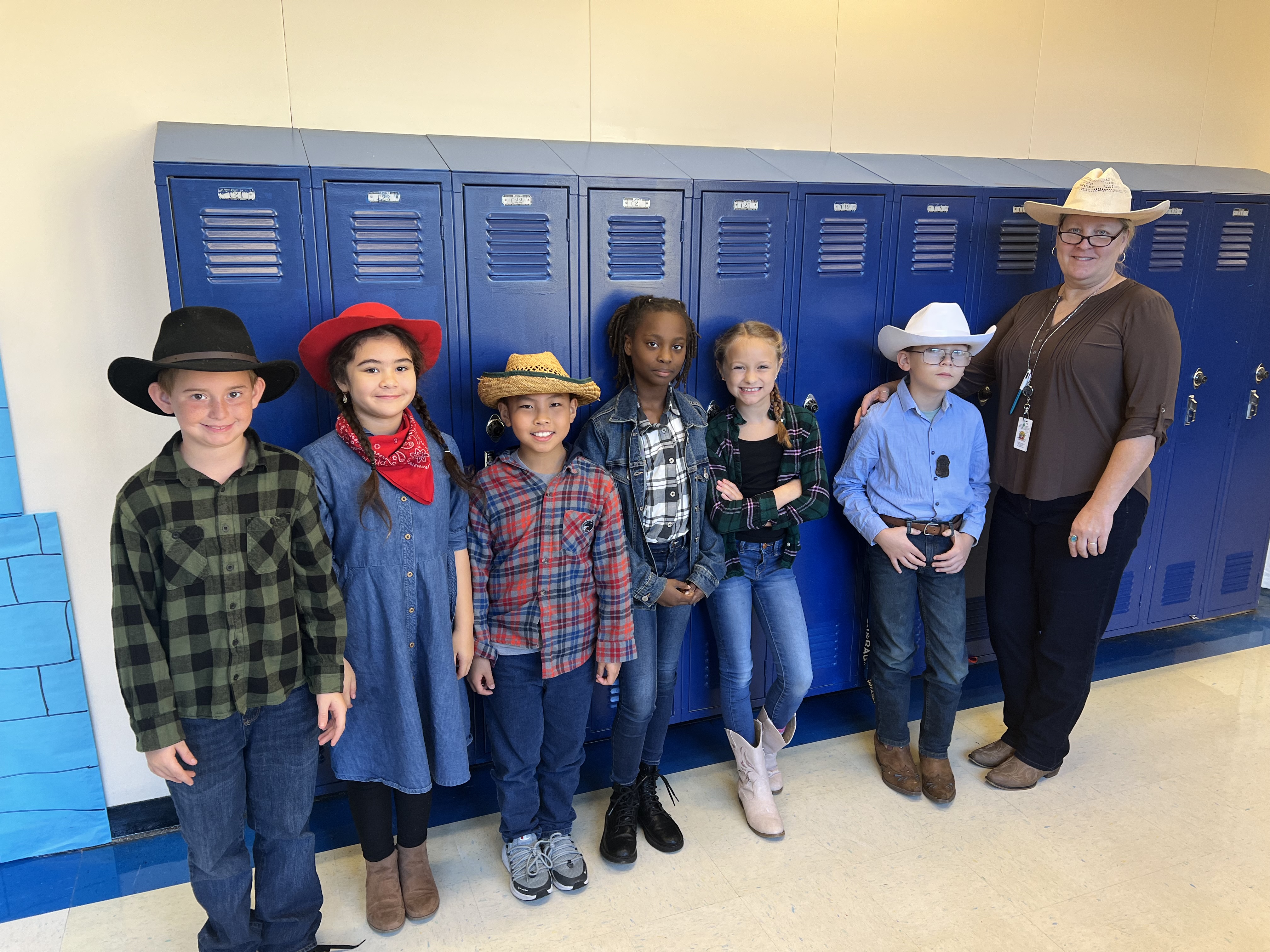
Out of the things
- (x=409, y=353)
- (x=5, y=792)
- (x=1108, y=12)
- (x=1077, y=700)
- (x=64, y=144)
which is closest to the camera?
(x=409, y=353)

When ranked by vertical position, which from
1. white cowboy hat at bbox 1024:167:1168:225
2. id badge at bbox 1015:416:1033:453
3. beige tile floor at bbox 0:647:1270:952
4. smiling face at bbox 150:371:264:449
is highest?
white cowboy hat at bbox 1024:167:1168:225

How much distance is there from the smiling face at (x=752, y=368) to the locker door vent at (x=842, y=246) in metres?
Answer: 0.51

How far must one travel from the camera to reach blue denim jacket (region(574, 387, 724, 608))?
2.32 meters

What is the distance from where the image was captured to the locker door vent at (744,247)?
2611 millimetres

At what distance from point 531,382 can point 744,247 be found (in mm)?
972

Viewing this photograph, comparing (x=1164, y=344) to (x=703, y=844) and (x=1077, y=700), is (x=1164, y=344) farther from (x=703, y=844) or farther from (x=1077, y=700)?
(x=703, y=844)

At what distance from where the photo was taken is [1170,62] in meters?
3.73

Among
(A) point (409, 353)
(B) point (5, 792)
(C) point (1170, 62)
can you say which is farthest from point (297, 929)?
(C) point (1170, 62)

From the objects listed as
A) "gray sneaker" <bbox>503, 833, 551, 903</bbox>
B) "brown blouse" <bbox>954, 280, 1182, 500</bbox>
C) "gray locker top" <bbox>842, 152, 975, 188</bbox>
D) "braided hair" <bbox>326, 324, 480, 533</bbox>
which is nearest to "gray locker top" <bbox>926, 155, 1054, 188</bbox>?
"gray locker top" <bbox>842, 152, 975, 188</bbox>

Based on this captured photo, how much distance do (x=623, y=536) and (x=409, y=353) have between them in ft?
2.43

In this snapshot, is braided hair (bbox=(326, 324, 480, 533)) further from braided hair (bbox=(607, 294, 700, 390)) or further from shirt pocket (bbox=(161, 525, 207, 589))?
braided hair (bbox=(607, 294, 700, 390))

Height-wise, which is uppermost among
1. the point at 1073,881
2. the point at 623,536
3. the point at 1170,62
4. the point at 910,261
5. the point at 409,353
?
the point at 1170,62

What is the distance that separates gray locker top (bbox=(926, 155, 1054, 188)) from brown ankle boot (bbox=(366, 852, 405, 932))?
2.95 m

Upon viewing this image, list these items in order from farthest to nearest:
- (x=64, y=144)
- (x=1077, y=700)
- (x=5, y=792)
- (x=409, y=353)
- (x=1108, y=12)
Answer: (x=1108, y=12) → (x=1077, y=700) → (x=5, y=792) → (x=64, y=144) → (x=409, y=353)
